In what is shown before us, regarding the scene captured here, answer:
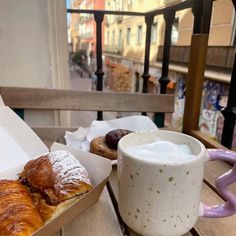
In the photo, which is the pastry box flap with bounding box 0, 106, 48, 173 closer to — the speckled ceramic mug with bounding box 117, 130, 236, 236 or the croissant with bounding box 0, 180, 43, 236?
the croissant with bounding box 0, 180, 43, 236

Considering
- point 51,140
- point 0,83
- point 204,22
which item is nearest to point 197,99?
point 204,22

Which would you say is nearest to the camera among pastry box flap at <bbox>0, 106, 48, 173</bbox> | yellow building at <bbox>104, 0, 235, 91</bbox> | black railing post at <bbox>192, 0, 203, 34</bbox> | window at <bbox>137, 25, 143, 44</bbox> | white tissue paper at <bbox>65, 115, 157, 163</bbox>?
pastry box flap at <bbox>0, 106, 48, 173</bbox>

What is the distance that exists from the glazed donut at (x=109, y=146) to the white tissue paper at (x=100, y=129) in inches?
1.9

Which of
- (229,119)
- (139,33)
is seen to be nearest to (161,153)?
(229,119)

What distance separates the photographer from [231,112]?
0.62 meters

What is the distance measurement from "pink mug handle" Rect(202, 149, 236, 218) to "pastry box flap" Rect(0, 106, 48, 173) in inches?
12.1

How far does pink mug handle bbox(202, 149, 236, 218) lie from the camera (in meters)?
0.29

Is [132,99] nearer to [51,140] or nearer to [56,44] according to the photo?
[51,140]

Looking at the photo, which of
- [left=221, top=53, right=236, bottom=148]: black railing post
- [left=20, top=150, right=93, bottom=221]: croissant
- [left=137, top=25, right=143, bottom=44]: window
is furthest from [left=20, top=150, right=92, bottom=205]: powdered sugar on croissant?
[left=137, top=25, right=143, bottom=44]: window

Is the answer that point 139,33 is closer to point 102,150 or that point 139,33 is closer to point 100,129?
point 100,129

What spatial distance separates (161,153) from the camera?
29 cm

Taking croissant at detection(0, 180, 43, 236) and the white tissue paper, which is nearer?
croissant at detection(0, 180, 43, 236)

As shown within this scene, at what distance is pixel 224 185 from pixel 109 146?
256mm

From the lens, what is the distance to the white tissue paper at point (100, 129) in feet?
1.91
